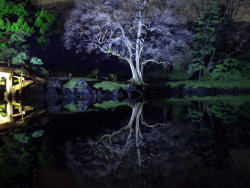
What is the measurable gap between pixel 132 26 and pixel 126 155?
82.9ft

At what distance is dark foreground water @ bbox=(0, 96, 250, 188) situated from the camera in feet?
13.8

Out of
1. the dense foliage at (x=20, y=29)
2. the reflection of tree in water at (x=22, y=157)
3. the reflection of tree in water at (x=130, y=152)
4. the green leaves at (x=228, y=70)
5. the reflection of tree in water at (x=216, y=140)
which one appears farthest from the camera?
the green leaves at (x=228, y=70)

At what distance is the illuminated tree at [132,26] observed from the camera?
27.6 meters

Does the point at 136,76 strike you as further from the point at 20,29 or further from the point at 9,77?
the point at 20,29

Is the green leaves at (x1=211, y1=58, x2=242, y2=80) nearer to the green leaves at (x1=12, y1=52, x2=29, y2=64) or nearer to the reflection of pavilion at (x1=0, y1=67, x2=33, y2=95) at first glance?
the green leaves at (x1=12, y1=52, x2=29, y2=64)

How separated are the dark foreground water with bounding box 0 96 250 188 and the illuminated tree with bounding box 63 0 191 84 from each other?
19.9 metres

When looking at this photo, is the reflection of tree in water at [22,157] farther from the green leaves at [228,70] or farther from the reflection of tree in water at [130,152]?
the green leaves at [228,70]

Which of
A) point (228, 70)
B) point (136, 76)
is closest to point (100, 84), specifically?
point (136, 76)

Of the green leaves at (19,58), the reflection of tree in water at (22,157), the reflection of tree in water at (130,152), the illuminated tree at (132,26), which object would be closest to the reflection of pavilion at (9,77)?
the green leaves at (19,58)

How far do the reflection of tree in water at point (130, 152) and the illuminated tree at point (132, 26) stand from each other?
20564 mm

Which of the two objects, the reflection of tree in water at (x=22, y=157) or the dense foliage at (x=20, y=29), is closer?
the reflection of tree in water at (x=22, y=157)

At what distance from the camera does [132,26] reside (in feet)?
96.5

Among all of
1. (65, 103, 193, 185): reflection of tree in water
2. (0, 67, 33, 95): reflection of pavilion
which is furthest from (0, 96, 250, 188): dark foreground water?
(0, 67, 33, 95): reflection of pavilion

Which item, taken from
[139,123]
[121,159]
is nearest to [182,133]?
[139,123]
